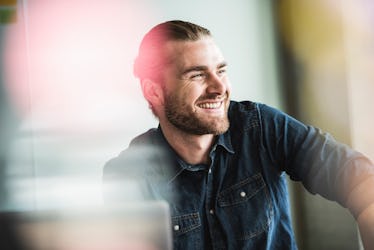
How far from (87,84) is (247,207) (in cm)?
51

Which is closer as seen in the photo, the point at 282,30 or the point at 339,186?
the point at 339,186

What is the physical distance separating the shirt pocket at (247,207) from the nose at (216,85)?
22 cm

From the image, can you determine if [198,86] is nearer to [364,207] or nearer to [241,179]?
[241,179]

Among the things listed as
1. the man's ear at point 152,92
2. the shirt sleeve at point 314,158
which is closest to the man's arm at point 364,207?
the shirt sleeve at point 314,158

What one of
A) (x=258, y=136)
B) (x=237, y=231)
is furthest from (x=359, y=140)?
(x=237, y=231)

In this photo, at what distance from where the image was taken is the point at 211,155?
1.12 m

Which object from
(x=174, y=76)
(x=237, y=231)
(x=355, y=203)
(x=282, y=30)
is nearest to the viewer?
(x=355, y=203)

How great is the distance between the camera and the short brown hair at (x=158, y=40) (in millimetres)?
1163

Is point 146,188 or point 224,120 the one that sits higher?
point 224,120

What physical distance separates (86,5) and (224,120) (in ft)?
1.57

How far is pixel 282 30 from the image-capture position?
4.49ft

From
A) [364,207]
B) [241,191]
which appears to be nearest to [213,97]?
[241,191]

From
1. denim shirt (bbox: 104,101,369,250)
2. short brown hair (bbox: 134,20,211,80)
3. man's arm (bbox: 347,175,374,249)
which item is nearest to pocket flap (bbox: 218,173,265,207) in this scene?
denim shirt (bbox: 104,101,369,250)

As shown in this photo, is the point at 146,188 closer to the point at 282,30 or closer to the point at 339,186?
the point at 339,186
